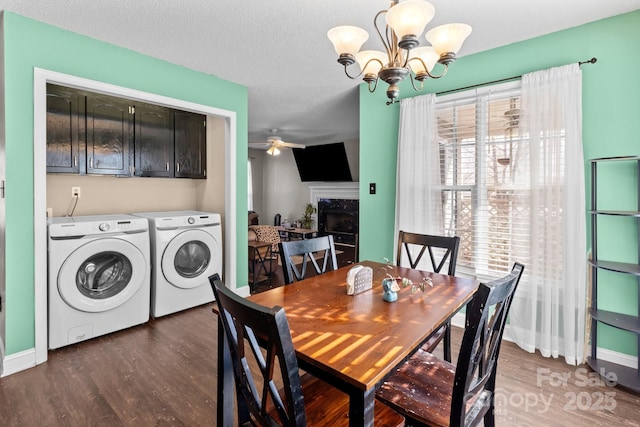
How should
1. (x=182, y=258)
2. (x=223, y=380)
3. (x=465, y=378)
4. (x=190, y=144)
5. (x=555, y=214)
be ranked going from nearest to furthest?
(x=465, y=378)
(x=223, y=380)
(x=555, y=214)
(x=182, y=258)
(x=190, y=144)

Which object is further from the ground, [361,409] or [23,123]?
[23,123]

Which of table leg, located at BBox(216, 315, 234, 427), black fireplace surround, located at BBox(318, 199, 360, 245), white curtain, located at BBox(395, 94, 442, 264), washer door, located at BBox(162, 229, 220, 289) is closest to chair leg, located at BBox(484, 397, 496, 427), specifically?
table leg, located at BBox(216, 315, 234, 427)

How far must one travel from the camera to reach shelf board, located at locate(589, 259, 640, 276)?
1997 millimetres

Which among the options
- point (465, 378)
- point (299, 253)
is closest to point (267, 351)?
point (465, 378)

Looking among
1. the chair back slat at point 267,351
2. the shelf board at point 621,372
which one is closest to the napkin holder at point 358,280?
the chair back slat at point 267,351

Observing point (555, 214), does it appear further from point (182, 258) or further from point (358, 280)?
point (182, 258)

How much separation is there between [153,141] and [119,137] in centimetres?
34

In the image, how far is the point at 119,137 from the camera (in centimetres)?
321

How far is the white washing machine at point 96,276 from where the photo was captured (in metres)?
2.47

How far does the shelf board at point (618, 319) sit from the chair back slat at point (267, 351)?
2.24m

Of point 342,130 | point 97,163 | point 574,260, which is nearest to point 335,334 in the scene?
point 574,260

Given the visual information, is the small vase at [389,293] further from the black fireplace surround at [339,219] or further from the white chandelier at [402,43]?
the black fireplace surround at [339,219]

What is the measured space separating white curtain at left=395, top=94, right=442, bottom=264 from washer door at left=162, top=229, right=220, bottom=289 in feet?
6.68

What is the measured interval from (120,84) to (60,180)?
1276mm
